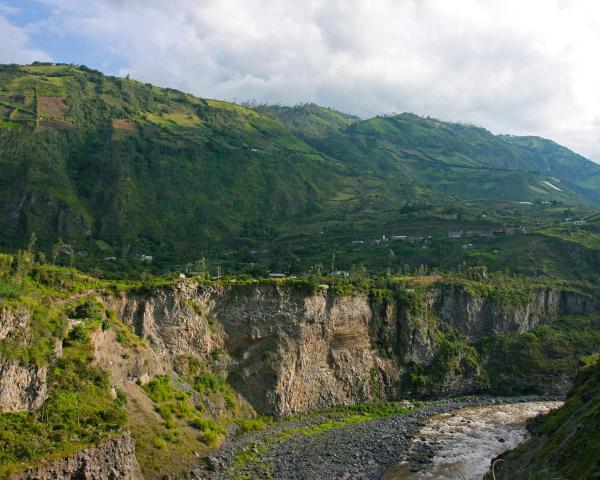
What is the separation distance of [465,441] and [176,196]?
99.2 metres

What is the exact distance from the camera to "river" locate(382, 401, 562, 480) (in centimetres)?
5031

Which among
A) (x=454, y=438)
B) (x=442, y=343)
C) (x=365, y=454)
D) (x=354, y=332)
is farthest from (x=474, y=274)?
(x=365, y=454)

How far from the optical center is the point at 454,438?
59156 millimetres

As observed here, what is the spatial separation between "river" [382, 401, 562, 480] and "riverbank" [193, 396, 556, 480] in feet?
2.98

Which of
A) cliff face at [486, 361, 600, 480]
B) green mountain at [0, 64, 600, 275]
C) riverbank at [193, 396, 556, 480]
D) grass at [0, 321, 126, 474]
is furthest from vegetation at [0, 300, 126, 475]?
green mountain at [0, 64, 600, 275]

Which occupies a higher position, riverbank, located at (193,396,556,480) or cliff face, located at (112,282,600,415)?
cliff face, located at (112,282,600,415)

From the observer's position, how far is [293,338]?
6700 cm

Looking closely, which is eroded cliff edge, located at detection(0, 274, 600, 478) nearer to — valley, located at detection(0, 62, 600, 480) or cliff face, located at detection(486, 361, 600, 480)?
valley, located at detection(0, 62, 600, 480)

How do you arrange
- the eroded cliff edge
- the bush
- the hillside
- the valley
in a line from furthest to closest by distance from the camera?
the bush < the eroded cliff edge < the valley < the hillside

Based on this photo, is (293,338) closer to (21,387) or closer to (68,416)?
(68,416)

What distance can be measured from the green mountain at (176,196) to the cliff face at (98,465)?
57.9 meters

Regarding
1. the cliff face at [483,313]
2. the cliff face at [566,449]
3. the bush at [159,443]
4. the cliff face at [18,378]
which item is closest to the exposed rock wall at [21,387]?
the cliff face at [18,378]

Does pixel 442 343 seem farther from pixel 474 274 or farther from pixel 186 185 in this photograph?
pixel 186 185

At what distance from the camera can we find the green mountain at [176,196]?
117 meters
